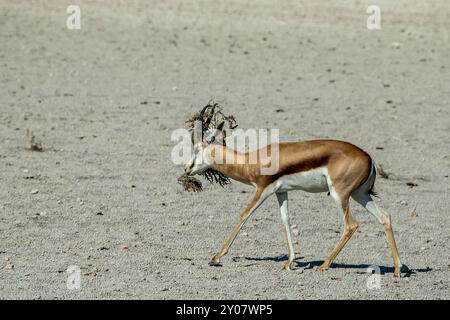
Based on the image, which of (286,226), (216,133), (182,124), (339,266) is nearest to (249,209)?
(286,226)

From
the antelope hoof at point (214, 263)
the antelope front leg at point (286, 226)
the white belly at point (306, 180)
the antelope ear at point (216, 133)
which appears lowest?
the antelope hoof at point (214, 263)

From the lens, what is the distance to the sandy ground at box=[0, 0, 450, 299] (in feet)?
23.1

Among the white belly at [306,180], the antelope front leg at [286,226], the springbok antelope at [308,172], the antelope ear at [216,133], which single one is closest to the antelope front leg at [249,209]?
the springbok antelope at [308,172]

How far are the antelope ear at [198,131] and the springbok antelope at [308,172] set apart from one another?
0.19 feet

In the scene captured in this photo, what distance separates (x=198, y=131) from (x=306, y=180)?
3.04 ft

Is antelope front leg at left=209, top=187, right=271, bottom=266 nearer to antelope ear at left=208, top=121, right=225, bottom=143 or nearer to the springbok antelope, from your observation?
the springbok antelope

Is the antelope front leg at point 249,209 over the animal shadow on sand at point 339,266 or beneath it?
over

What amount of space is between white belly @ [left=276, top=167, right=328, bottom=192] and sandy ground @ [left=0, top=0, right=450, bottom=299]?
66 cm

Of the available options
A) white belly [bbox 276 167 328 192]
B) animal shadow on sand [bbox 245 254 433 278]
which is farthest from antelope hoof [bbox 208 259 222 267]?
white belly [bbox 276 167 328 192]

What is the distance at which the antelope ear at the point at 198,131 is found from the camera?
7137mm

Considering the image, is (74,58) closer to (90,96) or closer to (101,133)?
(90,96)

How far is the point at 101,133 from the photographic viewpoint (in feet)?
38.1

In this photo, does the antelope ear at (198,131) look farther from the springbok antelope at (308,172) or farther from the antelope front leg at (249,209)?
the antelope front leg at (249,209)

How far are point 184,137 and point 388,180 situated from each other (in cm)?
292
